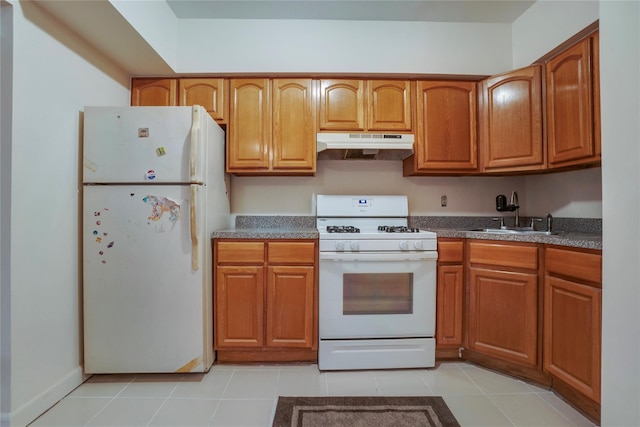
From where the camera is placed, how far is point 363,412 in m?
1.52

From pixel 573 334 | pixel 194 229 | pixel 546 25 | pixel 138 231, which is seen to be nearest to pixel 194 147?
pixel 194 229

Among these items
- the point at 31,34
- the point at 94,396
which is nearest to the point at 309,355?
the point at 94,396

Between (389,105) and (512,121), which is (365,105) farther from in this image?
(512,121)

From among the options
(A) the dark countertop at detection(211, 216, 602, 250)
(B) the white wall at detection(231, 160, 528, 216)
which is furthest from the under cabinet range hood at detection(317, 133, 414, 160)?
(A) the dark countertop at detection(211, 216, 602, 250)

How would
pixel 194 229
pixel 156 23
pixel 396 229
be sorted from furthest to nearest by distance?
pixel 396 229 < pixel 156 23 < pixel 194 229

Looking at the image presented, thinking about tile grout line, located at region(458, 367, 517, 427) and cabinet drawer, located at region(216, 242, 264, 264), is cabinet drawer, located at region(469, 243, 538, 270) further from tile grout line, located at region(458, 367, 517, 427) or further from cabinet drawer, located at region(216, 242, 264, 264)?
cabinet drawer, located at region(216, 242, 264, 264)

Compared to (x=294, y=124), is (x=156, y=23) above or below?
above

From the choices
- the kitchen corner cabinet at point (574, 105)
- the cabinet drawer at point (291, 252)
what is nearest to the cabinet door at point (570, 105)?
the kitchen corner cabinet at point (574, 105)

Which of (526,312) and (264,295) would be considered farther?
(264,295)

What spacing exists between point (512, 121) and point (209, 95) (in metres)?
2.33

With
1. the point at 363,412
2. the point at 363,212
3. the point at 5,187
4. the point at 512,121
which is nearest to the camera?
the point at 5,187

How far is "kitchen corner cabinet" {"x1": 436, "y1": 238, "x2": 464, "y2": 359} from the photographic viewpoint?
1.99 meters

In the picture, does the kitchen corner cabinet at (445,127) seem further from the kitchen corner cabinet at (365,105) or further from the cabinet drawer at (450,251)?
Answer: the cabinet drawer at (450,251)

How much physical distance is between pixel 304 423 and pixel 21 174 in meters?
1.91
